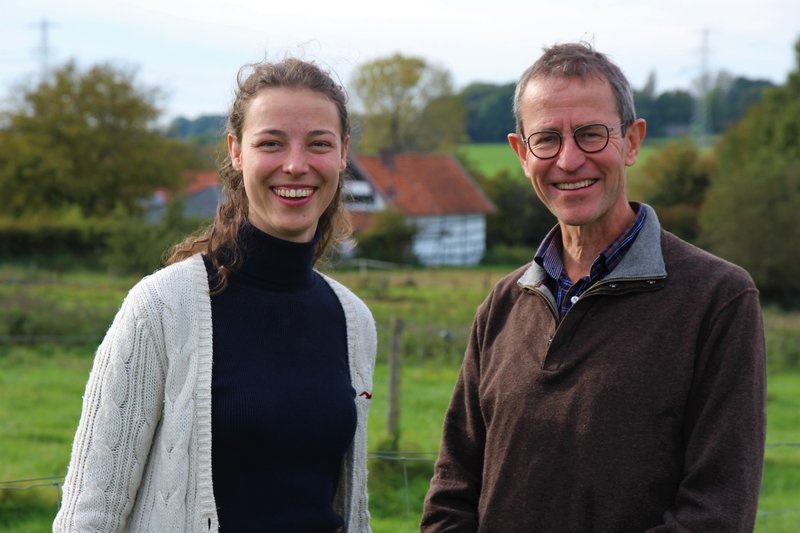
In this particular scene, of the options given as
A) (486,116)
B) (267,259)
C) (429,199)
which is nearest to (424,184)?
(429,199)

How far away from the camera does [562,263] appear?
293cm

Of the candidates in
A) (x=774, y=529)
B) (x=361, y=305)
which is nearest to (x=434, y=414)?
(x=774, y=529)

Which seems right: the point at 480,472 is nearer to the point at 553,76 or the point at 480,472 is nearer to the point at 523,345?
the point at 523,345

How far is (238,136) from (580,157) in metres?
1.02

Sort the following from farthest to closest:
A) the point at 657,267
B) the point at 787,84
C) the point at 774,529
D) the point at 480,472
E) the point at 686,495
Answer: the point at 787,84 → the point at 774,529 → the point at 480,472 → the point at 657,267 → the point at 686,495

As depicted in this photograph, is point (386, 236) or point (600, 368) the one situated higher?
point (600, 368)

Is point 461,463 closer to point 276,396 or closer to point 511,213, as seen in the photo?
point 276,396

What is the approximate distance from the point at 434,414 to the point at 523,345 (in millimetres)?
7983

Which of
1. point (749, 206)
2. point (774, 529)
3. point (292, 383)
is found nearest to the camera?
point (292, 383)

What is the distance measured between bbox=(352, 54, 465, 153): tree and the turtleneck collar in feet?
202

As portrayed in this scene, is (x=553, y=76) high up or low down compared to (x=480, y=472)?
up

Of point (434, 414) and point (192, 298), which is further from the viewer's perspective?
point (434, 414)

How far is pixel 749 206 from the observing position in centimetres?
3544

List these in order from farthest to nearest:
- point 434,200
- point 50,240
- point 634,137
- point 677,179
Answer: point 434,200 → point 677,179 → point 50,240 → point 634,137
